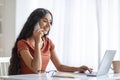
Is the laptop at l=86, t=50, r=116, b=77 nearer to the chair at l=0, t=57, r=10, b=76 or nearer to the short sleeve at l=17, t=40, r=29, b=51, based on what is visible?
the short sleeve at l=17, t=40, r=29, b=51

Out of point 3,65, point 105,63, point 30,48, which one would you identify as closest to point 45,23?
point 30,48

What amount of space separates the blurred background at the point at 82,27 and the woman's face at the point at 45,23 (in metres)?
0.77

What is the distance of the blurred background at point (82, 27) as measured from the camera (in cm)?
284

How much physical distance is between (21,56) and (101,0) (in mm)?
1143

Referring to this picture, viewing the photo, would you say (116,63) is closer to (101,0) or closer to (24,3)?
(101,0)

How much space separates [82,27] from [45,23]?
825 millimetres

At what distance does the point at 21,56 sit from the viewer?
85.2 inches

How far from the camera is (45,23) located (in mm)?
2217

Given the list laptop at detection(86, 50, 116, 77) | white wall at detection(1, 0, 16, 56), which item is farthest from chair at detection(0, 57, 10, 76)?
laptop at detection(86, 50, 116, 77)

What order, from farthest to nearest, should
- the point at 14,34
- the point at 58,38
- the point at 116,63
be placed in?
the point at 14,34, the point at 58,38, the point at 116,63

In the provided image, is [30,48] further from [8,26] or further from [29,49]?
[8,26]

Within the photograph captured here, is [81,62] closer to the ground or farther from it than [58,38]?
closer to the ground

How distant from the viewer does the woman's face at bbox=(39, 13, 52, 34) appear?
→ 7.19ft

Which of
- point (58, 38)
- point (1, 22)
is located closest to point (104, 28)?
point (58, 38)
